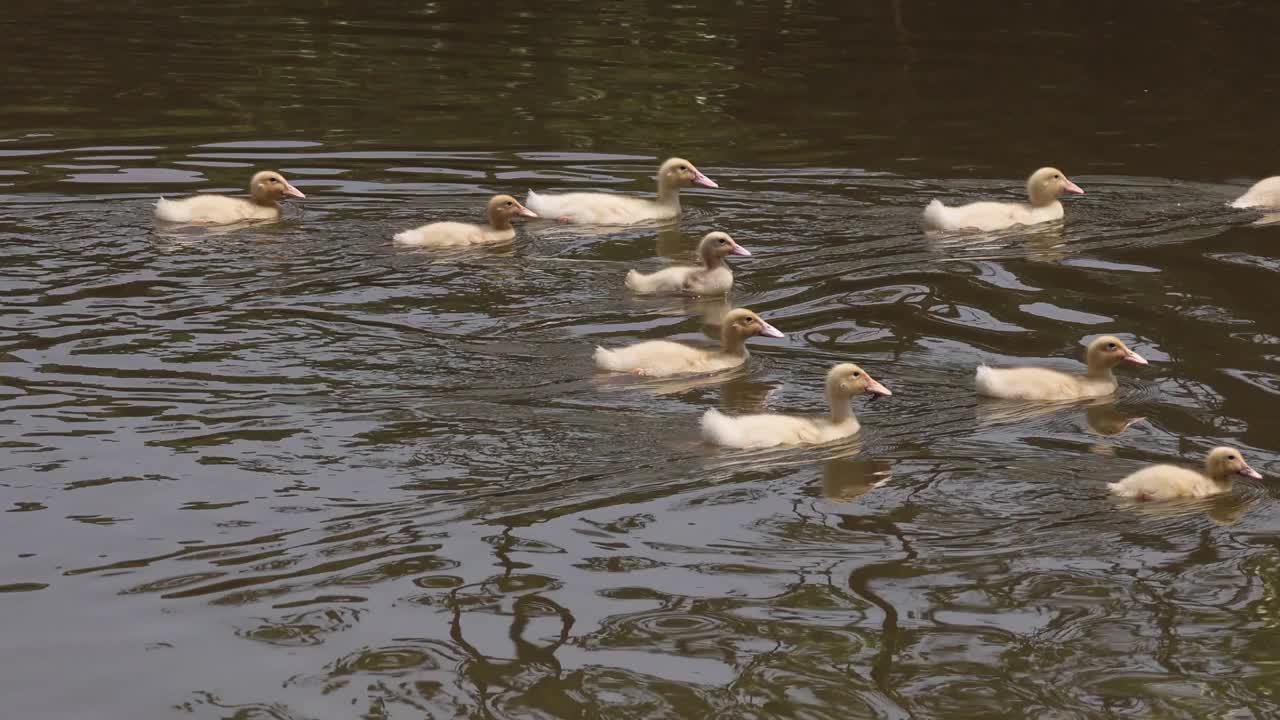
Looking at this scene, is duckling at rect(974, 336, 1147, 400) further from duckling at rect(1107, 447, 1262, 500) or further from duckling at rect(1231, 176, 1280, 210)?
duckling at rect(1231, 176, 1280, 210)

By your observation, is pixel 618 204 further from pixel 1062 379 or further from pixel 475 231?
pixel 1062 379

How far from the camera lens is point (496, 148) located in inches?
658

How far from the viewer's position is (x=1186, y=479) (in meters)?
8.48

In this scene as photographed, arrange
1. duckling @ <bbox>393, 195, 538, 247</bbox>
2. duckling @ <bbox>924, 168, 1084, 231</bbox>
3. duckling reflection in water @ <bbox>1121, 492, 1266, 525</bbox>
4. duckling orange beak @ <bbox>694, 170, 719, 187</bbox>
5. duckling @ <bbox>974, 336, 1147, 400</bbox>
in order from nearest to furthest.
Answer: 1. duckling reflection in water @ <bbox>1121, 492, 1266, 525</bbox>
2. duckling @ <bbox>974, 336, 1147, 400</bbox>
3. duckling @ <bbox>393, 195, 538, 247</bbox>
4. duckling @ <bbox>924, 168, 1084, 231</bbox>
5. duckling orange beak @ <bbox>694, 170, 719, 187</bbox>

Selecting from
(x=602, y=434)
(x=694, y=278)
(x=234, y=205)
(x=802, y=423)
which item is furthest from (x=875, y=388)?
(x=234, y=205)

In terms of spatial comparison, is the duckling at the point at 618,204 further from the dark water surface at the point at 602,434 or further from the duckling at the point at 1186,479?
the duckling at the point at 1186,479

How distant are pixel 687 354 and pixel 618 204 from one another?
148 inches

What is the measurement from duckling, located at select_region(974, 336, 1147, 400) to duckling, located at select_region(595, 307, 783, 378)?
1242 mm

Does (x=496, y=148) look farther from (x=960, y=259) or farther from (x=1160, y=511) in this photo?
(x=1160, y=511)

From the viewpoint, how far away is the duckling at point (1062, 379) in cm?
977

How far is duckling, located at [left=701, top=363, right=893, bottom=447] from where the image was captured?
899 cm

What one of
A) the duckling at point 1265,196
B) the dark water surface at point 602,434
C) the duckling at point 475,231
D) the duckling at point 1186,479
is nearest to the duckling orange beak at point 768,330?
the dark water surface at point 602,434

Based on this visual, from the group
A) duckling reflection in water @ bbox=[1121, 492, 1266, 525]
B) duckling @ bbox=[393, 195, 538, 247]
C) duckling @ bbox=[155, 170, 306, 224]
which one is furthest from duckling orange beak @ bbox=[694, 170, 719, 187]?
duckling reflection in water @ bbox=[1121, 492, 1266, 525]

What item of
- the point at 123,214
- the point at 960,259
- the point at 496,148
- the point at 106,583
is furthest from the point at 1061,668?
the point at 496,148
